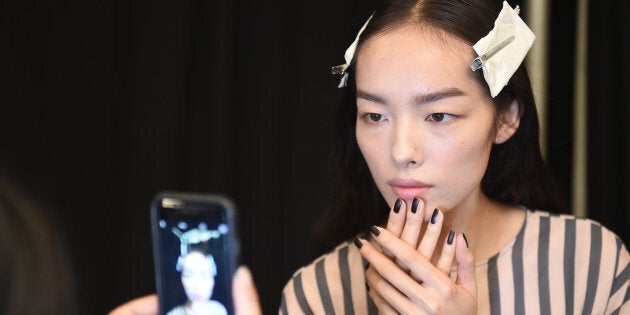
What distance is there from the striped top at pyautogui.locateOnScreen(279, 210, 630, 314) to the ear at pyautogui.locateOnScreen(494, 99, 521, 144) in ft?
0.50

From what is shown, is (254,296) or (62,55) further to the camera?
(62,55)

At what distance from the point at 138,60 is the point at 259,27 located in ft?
0.87

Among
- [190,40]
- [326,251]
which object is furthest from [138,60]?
[326,251]

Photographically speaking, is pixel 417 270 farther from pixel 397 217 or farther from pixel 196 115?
pixel 196 115

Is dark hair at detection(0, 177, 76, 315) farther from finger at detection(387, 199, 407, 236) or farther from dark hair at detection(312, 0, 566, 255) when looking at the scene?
dark hair at detection(312, 0, 566, 255)

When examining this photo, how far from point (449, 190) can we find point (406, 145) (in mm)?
100

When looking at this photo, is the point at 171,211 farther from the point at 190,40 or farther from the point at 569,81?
the point at 569,81

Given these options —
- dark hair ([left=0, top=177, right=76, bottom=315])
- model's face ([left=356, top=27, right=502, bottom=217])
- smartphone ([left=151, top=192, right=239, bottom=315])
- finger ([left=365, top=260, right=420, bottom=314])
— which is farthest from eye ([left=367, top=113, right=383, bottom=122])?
dark hair ([left=0, top=177, right=76, bottom=315])

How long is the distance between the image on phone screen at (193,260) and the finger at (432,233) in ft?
1.37

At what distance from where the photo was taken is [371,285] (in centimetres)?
116

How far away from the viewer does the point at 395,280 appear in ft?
3.59

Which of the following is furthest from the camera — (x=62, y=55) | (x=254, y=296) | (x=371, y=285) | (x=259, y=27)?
(x=259, y=27)

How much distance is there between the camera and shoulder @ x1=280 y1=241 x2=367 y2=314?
1251mm

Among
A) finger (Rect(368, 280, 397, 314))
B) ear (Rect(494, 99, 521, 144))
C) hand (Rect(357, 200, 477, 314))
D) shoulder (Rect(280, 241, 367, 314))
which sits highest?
ear (Rect(494, 99, 521, 144))
